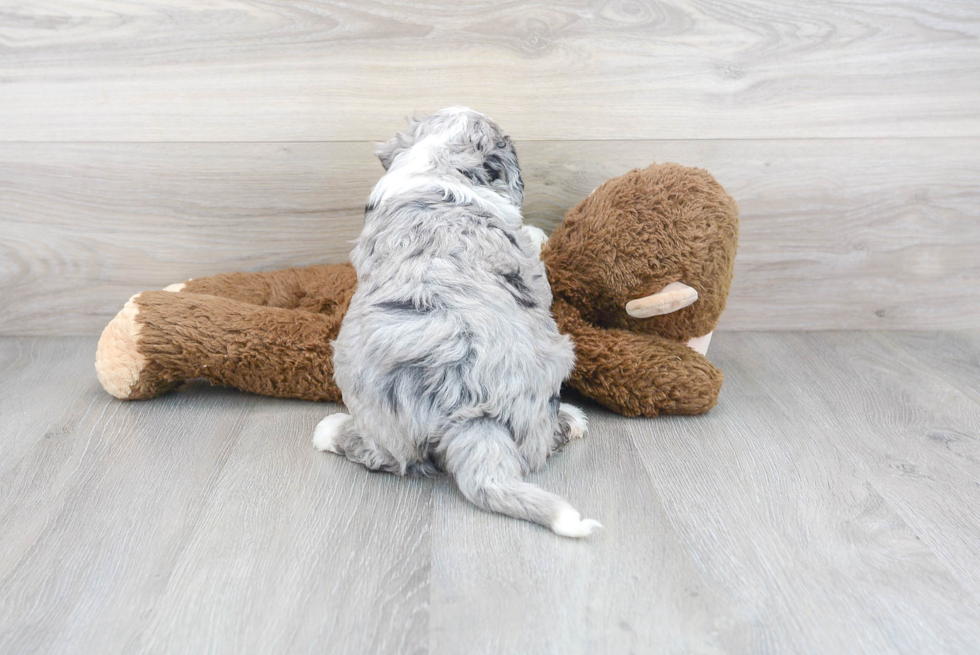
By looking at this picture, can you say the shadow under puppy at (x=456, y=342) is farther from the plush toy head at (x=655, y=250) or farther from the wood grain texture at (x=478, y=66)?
the wood grain texture at (x=478, y=66)

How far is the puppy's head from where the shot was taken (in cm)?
188

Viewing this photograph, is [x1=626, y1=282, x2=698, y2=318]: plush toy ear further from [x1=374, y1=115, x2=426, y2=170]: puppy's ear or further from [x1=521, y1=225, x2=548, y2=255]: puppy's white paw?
[x1=374, y1=115, x2=426, y2=170]: puppy's ear

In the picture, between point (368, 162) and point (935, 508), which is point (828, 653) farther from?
point (368, 162)

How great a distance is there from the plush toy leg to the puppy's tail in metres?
0.65

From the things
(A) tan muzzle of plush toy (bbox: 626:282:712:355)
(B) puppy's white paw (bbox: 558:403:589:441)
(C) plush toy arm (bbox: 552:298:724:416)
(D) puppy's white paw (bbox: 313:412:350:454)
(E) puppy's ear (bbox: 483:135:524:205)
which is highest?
(E) puppy's ear (bbox: 483:135:524:205)

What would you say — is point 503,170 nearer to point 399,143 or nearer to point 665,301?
point 399,143

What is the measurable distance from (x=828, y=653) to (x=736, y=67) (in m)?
1.79

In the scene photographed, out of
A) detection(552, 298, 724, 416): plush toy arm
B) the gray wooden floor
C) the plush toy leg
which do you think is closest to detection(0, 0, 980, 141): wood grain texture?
the plush toy leg

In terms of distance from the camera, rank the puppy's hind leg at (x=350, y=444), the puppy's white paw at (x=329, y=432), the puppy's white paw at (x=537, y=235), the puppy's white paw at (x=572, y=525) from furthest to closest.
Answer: the puppy's white paw at (x=537, y=235) → the puppy's white paw at (x=329, y=432) → the puppy's hind leg at (x=350, y=444) → the puppy's white paw at (x=572, y=525)

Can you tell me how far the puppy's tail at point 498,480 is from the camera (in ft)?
4.69

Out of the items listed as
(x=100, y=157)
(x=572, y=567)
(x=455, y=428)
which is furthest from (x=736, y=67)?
(x=100, y=157)

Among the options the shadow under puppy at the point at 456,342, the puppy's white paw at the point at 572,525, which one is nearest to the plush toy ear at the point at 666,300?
the shadow under puppy at the point at 456,342

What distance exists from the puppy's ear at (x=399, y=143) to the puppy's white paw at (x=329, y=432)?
2.22ft

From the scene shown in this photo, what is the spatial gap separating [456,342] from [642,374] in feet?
2.06
